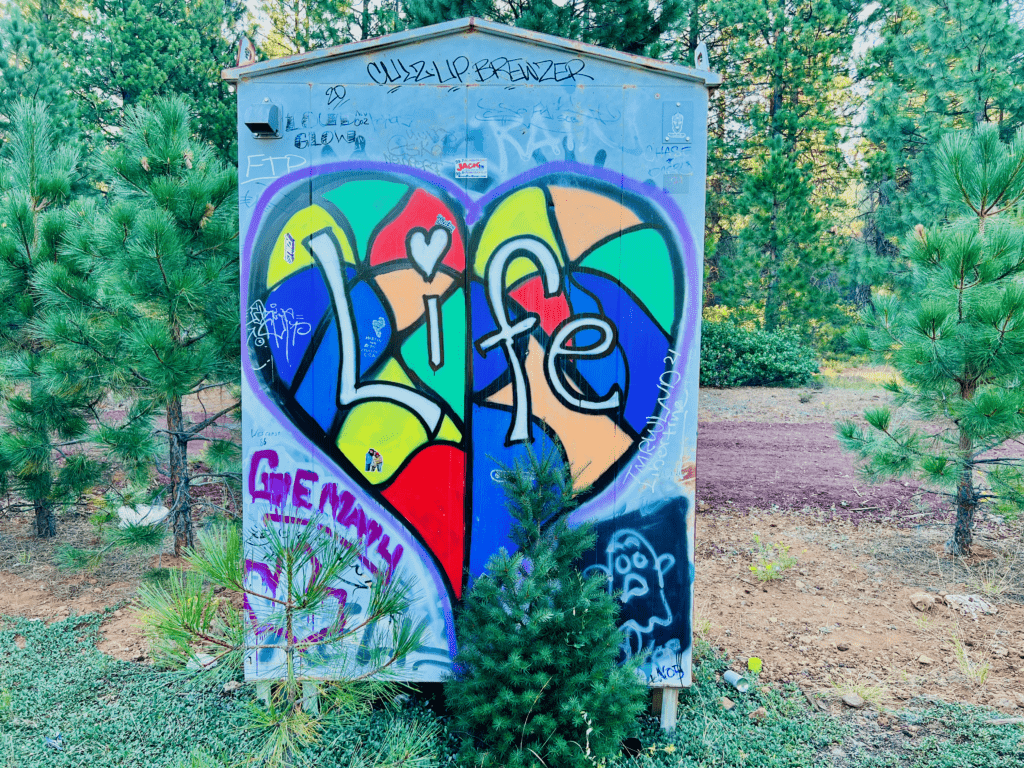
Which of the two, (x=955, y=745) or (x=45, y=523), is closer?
(x=955, y=745)

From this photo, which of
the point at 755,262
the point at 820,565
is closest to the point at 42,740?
the point at 820,565

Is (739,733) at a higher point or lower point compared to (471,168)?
lower

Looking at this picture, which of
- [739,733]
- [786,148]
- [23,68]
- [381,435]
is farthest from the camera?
[786,148]

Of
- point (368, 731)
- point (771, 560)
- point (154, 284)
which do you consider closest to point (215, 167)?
point (154, 284)

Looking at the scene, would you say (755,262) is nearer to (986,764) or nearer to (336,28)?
(336,28)

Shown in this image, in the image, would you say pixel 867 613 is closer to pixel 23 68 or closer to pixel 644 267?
pixel 644 267

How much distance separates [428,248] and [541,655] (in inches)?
69.9

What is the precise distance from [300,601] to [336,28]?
9822 millimetres

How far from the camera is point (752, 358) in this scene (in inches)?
520

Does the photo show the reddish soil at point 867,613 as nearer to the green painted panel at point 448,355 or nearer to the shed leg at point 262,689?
the green painted panel at point 448,355

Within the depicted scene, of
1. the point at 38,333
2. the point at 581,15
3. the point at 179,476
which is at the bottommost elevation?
the point at 179,476

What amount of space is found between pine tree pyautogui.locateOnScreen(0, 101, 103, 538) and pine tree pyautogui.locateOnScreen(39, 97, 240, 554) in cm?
21

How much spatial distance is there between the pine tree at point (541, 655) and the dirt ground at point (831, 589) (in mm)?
1370

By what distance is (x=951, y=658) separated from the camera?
12.7 ft
